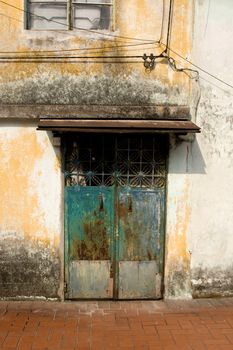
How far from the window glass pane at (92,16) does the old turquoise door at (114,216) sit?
1799 mm

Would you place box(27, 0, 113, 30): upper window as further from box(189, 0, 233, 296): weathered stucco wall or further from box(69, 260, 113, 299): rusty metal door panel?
box(69, 260, 113, 299): rusty metal door panel

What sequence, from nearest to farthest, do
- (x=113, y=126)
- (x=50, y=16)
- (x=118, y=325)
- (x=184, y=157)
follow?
(x=118, y=325) → (x=113, y=126) → (x=50, y=16) → (x=184, y=157)

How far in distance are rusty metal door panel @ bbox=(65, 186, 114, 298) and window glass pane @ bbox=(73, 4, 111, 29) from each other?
271cm

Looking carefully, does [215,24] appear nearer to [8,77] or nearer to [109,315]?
[8,77]

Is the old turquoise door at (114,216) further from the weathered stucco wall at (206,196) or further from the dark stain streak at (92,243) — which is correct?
the weathered stucco wall at (206,196)

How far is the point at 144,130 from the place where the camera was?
20.2 ft

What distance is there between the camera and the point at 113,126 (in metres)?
6.13

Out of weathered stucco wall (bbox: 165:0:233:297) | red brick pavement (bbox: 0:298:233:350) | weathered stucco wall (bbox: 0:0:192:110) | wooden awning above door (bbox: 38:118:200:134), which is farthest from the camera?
weathered stucco wall (bbox: 165:0:233:297)

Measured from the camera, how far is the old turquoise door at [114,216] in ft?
22.2

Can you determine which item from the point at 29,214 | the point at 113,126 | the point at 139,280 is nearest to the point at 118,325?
the point at 139,280

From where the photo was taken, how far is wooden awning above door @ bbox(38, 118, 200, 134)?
6.09 m

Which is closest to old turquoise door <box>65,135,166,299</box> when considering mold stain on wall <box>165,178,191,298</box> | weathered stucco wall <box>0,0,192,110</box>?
mold stain on wall <box>165,178,191,298</box>

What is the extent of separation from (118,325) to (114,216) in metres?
1.72

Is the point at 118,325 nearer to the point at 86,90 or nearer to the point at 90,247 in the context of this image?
the point at 90,247
